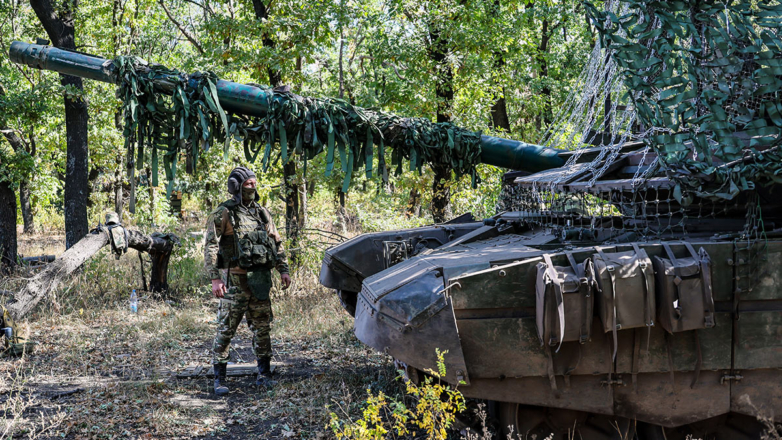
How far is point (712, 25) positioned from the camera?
3768mm

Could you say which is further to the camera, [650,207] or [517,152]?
[517,152]

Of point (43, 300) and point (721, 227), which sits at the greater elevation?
point (721, 227)

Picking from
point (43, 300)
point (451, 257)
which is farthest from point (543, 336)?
point (43, 300)

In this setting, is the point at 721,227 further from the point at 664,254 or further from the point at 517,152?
the point at 517,152

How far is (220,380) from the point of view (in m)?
5.99

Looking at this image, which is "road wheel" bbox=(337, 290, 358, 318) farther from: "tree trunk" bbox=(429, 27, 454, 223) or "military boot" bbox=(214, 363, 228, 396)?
"tree trunk" bbox=(429, 27, 454, 223)

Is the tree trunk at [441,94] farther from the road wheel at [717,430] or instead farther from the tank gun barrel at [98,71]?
the road wheel at [717,430]

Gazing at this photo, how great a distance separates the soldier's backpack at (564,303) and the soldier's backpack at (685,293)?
0.40 meters

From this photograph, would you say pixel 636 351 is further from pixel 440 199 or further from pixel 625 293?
pixel 440 199

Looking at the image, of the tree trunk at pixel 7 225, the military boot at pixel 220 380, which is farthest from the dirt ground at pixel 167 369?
the tree trunk at pixel 7 225

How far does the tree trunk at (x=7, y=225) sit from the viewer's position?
1085cm

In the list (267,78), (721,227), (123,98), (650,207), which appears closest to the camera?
(721,227)

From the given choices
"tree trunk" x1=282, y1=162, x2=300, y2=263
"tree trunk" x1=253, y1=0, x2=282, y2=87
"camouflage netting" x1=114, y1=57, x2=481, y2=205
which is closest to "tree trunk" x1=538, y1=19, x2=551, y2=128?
"tree trunk" x1=253, y1=0, x2=282, y2=87

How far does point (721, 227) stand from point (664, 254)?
2.38 feet
